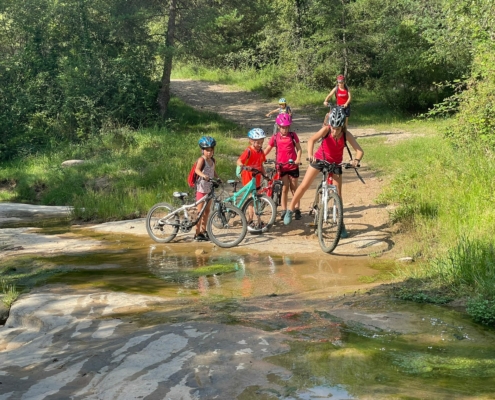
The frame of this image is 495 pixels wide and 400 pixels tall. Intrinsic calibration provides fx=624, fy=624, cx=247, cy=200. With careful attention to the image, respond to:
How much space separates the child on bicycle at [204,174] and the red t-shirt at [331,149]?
188cm

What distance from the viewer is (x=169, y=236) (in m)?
10.9

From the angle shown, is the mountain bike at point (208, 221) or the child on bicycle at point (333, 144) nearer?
the child on bicycle at point (333, 144)

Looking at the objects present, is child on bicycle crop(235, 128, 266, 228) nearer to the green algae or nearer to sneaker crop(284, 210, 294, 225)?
sneaker crop(284, 210, 294, 225)

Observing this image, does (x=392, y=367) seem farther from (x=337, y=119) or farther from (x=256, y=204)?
(x=256, y=204)

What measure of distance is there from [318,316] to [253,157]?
17.8 ft

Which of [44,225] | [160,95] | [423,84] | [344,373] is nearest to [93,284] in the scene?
[344,373]

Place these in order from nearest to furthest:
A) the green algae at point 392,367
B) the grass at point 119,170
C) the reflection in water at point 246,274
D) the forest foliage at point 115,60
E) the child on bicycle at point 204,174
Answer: the green algae at point 392,367 → the reflection in water at point 246,274 → the child on bicycle at point 204,174 → the grass at point 119,170 → the forest foliage at point 115,60

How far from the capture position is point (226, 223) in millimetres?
10359

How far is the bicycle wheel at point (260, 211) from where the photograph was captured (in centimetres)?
1057

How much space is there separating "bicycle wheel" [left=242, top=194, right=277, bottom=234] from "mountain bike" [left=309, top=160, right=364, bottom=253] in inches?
45.0

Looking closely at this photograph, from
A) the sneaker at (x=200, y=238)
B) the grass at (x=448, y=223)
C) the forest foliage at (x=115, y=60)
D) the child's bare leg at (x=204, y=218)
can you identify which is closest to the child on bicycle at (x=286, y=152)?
the child's bare leg at (x=204, y=218)

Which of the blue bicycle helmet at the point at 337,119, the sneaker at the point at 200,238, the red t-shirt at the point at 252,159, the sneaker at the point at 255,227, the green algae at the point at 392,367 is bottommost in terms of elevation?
the green algae at the point at 392,367

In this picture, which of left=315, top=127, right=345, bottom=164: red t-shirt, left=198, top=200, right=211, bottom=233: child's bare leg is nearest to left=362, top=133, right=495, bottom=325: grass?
left=315, top=127, right=345, bottom=164: red t-shirt

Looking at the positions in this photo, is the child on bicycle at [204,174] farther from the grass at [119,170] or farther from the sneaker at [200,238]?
the grass at [119,170]
